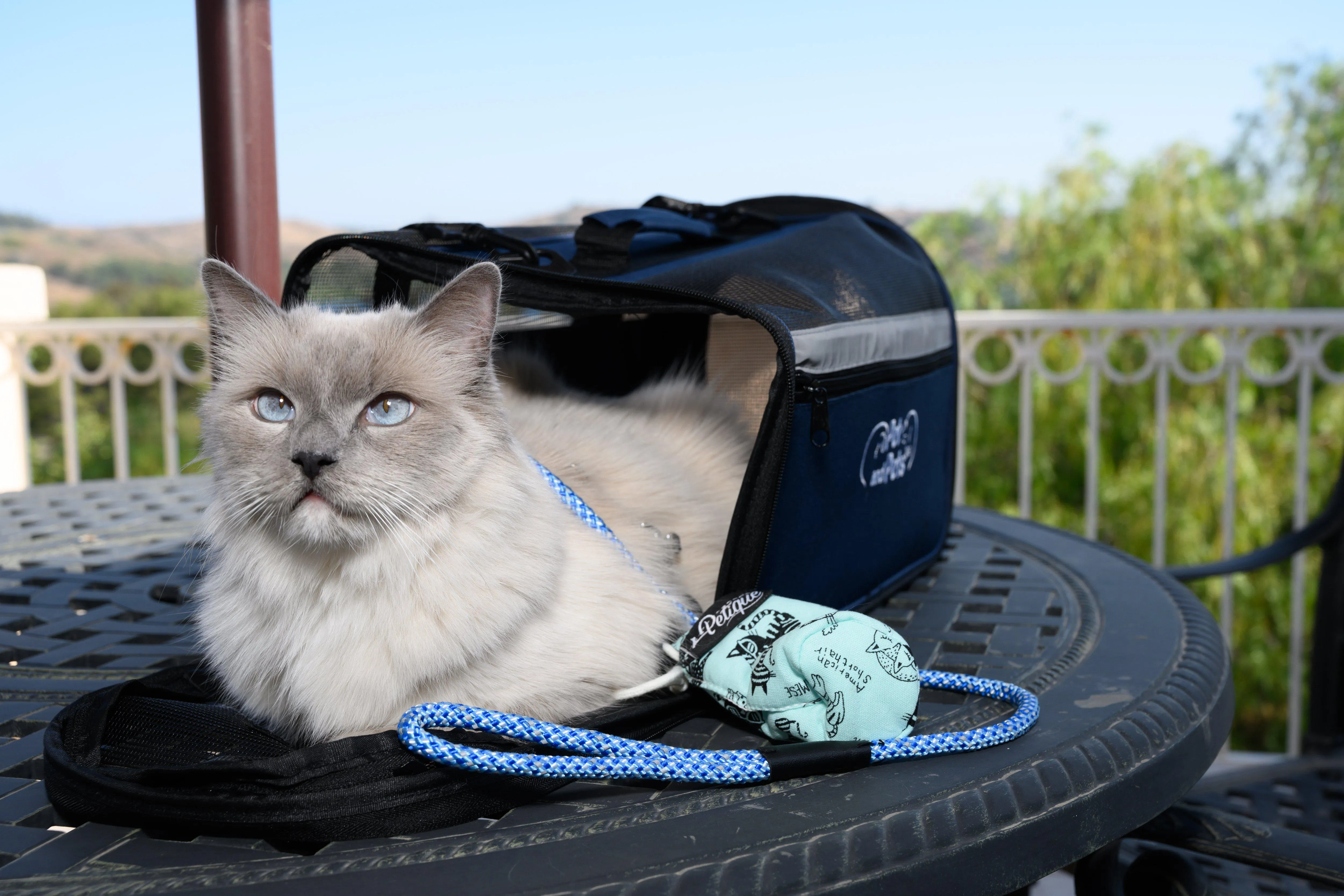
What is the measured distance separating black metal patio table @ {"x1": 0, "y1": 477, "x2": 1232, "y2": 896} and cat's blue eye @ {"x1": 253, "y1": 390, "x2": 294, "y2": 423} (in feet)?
1.33

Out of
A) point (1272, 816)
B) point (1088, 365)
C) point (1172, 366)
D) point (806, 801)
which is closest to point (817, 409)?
point (806, 801)

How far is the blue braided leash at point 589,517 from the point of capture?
1.09 meters

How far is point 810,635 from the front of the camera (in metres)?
0.94

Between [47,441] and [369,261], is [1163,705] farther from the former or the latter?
[47,441]

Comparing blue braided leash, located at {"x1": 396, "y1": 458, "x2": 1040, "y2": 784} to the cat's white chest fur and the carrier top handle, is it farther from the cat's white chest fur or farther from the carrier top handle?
the carrier top handle

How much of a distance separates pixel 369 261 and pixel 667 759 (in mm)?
911

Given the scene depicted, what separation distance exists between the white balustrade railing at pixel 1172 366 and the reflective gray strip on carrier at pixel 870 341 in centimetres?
110

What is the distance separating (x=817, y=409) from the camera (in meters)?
1.12

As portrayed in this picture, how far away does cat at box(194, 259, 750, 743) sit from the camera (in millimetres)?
915

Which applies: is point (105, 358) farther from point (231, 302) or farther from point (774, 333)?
point (774, 333)

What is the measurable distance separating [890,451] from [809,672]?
563 mm

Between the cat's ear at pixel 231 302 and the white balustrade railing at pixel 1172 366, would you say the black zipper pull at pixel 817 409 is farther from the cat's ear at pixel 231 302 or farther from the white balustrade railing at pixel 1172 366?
the white balustrade railing at pixel 1172 366

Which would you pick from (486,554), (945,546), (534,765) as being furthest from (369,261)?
(945,546)

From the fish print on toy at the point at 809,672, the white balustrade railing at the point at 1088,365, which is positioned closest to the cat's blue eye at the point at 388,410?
the fish print on toy at the point at 809,672
